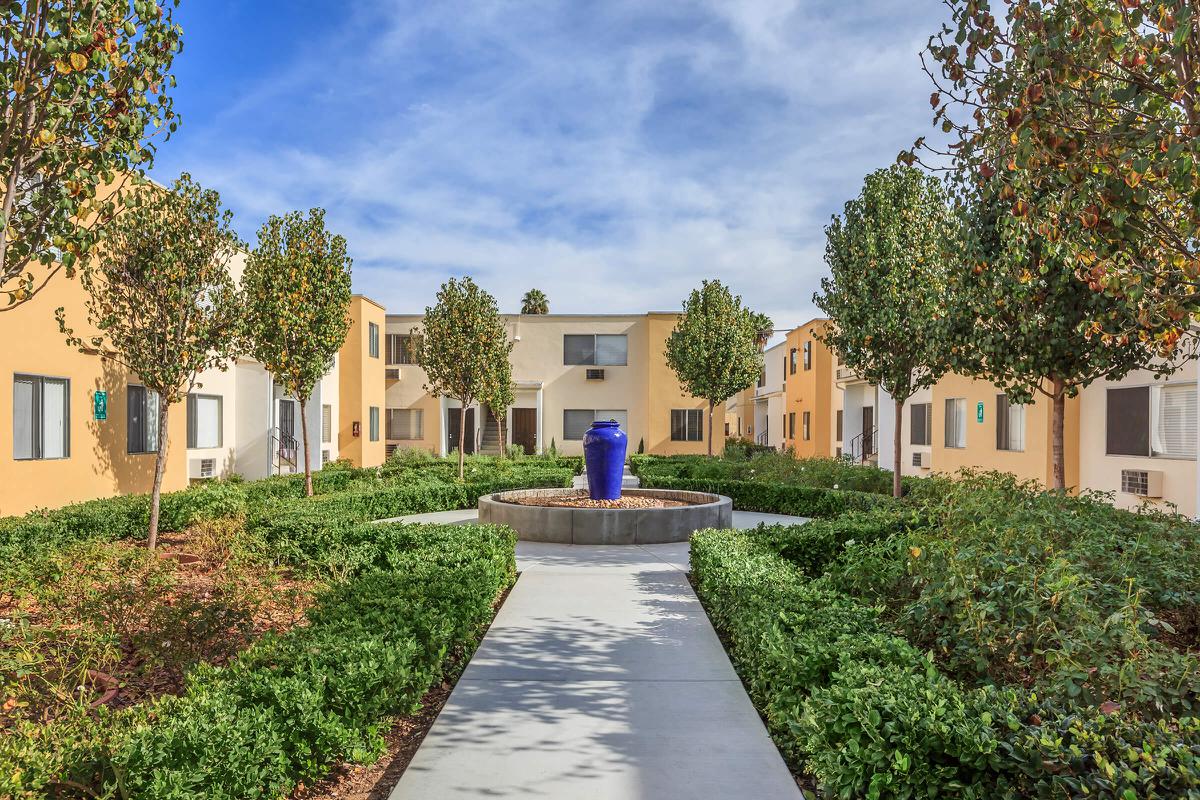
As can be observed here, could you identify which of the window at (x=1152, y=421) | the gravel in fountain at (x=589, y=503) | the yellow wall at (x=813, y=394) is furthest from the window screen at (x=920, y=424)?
the gravel in fountain at (x=589, y=503)

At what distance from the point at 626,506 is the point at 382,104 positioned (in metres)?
7.13

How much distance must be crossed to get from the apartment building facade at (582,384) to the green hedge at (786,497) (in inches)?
462

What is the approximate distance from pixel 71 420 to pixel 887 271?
549 inches

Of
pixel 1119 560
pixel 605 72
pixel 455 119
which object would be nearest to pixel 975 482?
pixel 1119 560

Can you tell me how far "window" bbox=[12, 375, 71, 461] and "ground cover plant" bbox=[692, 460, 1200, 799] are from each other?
10208 millimetres

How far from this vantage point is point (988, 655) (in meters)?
4.39

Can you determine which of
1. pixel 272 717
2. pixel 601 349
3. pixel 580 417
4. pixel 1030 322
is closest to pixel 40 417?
pixel 272 717

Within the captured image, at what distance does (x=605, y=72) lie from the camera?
924cm

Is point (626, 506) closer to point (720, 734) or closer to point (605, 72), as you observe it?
point (605, 72)

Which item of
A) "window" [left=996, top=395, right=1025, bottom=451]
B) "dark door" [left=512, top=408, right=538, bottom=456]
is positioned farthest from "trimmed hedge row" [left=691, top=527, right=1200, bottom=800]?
"dark door" [left=512, top=408, right=538, bottom=456]

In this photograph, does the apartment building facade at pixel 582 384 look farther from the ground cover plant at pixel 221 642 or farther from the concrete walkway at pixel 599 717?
the concrete walkway at pixel 599 717

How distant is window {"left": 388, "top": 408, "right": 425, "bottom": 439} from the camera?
97.9 feet

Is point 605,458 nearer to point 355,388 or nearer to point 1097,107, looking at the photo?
point 1097,107

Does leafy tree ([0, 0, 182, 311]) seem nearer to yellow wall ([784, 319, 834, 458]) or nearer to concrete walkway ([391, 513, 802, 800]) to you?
concrete walkway ([391, 513, 802, 800])
